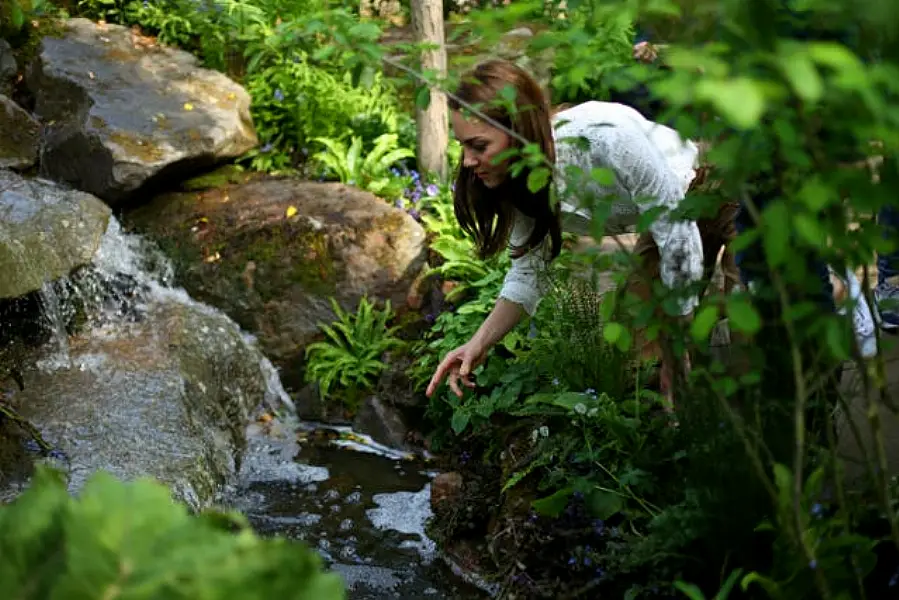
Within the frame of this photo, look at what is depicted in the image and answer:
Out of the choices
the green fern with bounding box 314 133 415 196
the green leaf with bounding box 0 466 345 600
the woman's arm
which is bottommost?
the green fern with bounding box 314 133 415 196

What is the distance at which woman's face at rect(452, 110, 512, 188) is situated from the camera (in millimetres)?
3211

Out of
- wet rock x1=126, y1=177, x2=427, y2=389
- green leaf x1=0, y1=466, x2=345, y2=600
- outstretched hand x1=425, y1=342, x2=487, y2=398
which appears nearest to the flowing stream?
wet rock x1=126, y1=177, x2=427, y2=389

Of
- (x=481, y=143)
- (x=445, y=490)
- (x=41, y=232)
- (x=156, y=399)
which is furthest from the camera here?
(x=41, y=232)

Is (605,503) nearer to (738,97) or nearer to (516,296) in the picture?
(516,296)

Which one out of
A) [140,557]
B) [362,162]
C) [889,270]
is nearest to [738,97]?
[140,557]

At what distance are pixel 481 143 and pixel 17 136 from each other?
187 inches

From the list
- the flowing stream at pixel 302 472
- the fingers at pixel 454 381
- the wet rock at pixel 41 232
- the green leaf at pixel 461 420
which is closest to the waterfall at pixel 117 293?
the flowing stream at pixel 302 472

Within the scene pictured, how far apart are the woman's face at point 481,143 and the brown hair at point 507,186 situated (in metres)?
0.05

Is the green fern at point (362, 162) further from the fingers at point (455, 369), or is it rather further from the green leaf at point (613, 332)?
the green leaf at point (613, 332)

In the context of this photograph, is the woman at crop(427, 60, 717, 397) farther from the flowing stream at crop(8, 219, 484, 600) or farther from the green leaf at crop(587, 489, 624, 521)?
the flowing stream at crop(8, 219, 484, 600)

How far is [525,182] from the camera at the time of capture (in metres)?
3.49

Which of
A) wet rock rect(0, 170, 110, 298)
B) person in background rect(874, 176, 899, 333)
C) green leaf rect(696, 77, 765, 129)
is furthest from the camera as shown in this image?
wet rock rect(0, 170, 110, 298)

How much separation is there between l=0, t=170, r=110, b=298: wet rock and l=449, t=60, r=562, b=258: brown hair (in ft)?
9.11

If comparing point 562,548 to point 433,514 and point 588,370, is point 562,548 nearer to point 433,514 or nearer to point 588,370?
point 588,370
